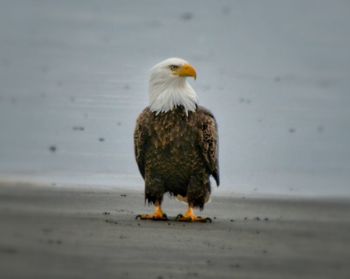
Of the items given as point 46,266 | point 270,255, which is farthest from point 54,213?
point 46,266

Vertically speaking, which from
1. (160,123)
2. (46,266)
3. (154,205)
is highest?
(160,123)

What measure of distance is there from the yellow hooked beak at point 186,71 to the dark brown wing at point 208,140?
28cm

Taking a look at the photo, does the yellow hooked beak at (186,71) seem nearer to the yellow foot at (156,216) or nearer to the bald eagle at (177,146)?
the bald eagle at (177,146)

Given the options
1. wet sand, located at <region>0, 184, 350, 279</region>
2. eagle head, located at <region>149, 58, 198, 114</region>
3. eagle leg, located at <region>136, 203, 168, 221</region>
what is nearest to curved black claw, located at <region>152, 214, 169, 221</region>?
eagle leg, located at <region>136, 203, 168, 221</region>

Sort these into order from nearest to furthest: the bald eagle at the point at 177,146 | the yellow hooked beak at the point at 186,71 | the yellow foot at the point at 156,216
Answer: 1. the yellow foot at the point at 156,216
2. the bald eagle at the point at 177,146
3. the yellow hooked beak at the point at 186,71

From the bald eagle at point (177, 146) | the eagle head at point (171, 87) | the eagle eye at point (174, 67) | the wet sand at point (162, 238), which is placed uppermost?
the eagle eye at point (174, 67)

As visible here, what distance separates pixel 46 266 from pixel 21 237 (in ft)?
2.64

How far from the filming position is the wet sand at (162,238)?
20.9ft

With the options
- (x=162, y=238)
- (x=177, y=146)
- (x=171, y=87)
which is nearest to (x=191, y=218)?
(x=177, y=146)

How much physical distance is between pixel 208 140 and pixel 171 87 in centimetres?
53

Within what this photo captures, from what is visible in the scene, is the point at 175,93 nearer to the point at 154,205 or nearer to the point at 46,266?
the point at 154,205

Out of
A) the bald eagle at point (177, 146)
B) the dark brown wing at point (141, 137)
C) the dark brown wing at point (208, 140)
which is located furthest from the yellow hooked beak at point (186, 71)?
the dark brown wing at point (141, 137)

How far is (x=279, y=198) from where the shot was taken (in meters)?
10.5

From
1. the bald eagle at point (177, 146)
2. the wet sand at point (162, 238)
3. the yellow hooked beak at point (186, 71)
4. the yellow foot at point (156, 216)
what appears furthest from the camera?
the yellow hooked beak at point (186, 71)
